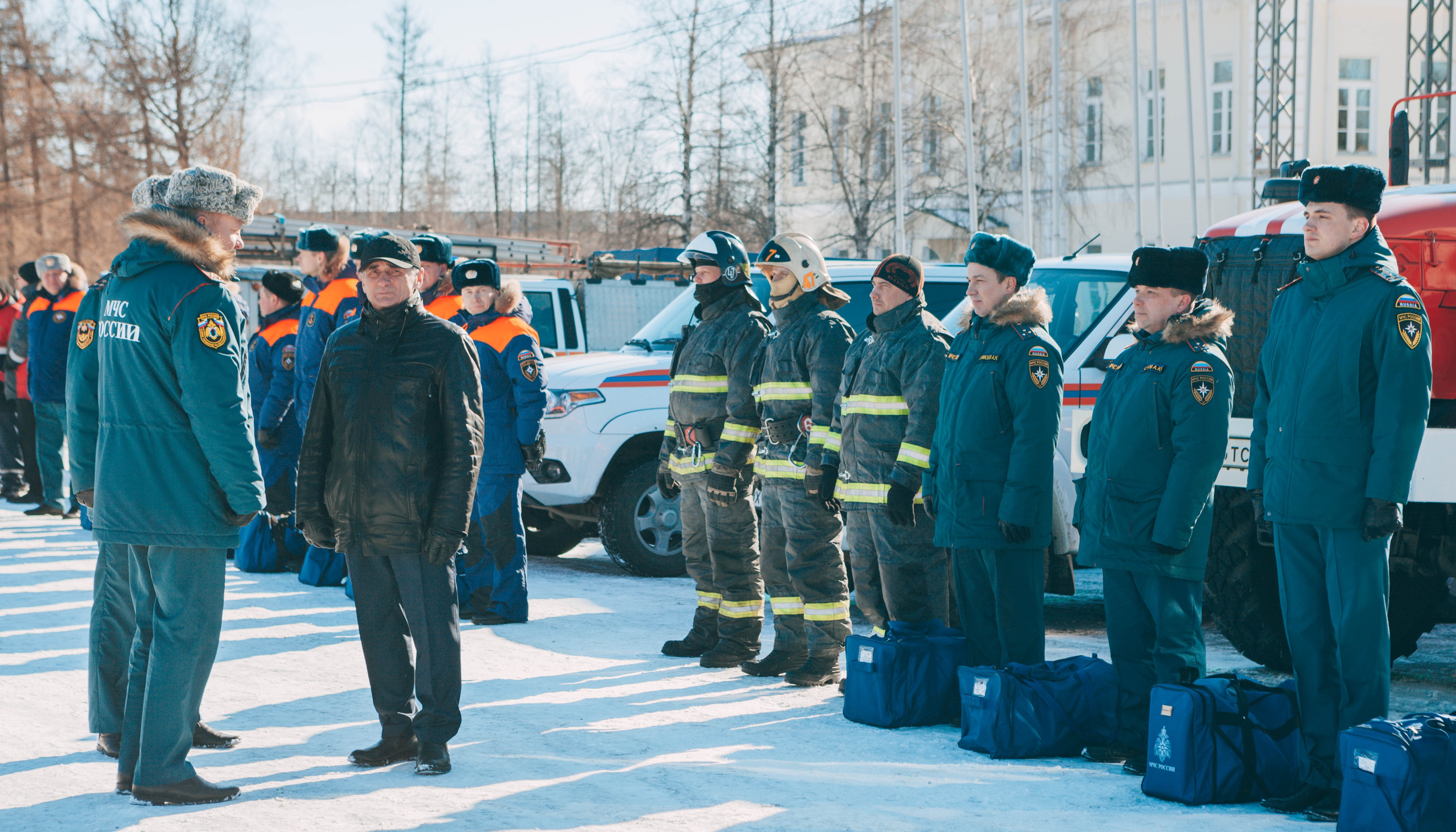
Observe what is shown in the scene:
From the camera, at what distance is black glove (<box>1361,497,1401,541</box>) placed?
4512 millimetres

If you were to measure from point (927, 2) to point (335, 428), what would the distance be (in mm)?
26199

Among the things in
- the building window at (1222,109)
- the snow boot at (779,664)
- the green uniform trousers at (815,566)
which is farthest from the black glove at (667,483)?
the building window at (1222,109)

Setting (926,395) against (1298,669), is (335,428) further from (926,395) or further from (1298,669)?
(1298,669)

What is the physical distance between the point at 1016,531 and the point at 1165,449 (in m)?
0.67

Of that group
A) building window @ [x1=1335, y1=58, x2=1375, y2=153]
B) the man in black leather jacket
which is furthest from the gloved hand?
A: building window @ [x1=1335, y1=58, x2=1375, y2=153]

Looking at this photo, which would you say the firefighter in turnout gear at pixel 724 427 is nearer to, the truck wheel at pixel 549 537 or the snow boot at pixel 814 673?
the snow boot at pixel 814 673

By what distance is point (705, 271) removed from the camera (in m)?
7.00

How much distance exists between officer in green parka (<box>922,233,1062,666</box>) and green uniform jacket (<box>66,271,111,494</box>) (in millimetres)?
3237

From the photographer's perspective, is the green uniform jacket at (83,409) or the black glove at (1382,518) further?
the green uniform jacket at (83,409)

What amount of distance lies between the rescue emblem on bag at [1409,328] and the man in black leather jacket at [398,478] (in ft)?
10.4

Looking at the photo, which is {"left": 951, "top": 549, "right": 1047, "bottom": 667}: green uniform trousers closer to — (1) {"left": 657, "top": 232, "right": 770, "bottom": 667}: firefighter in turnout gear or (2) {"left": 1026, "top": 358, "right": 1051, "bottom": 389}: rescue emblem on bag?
(2) {"left": 1026, "top": 358, "right": 1051, "bottom": 389}: rescue emblem on bag

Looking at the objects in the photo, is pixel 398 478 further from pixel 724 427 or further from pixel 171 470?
pixel 724 427

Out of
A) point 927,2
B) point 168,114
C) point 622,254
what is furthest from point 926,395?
point 168,114

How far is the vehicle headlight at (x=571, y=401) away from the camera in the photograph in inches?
372
